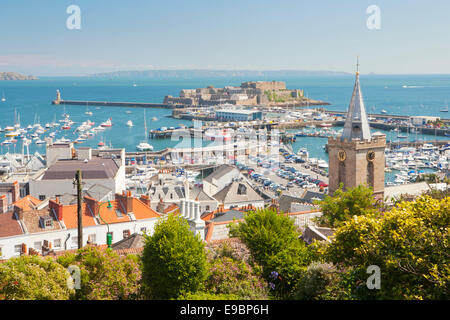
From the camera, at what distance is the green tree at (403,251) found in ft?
A: 29.9

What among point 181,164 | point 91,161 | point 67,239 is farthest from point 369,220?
point 181,164

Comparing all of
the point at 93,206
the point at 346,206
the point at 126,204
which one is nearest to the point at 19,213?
the point at 93,206

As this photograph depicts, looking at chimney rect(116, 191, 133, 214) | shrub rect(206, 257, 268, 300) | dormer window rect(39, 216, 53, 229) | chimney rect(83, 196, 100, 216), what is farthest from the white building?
shrub rect(206, 257, 268, 300)

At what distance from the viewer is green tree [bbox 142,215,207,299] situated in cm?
1091

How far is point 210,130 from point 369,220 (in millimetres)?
98019

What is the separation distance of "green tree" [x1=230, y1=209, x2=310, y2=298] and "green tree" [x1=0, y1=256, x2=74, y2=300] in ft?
14.0

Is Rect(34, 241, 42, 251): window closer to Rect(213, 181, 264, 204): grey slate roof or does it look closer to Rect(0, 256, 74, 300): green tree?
Rect(0, 256, 74, 300): green tree

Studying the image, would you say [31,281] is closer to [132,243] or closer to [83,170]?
[132,243]

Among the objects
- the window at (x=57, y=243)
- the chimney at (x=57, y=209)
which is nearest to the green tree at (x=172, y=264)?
the window at (x=57, y=243)

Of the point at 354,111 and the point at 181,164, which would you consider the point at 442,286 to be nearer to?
the point at 354,111

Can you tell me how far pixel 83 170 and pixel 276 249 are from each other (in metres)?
20.1

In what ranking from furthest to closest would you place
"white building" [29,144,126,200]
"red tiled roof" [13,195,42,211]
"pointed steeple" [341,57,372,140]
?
1. "white building" [29,144,126,200]
2. "pointed steeple" [341,57,372,140]
3. "red tiled roof" [13,195,42,211]

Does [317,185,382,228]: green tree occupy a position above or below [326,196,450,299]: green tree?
below

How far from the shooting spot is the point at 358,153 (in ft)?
83.8
